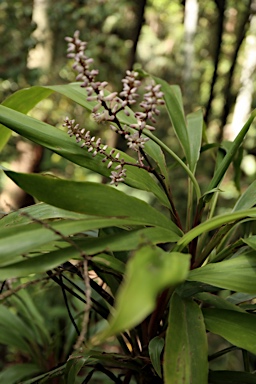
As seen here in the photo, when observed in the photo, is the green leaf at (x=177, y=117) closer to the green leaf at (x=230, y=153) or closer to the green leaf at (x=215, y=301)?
the green leaf at (x=230, y=153)

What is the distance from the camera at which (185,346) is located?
490 millimetres

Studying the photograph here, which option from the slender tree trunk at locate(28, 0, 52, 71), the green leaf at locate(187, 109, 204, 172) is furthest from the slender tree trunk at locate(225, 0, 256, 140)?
the green leaf at locate(187, 109, 204, 172)

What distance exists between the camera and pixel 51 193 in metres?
0.47

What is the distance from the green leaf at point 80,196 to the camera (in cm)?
47

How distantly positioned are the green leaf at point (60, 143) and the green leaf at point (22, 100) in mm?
129

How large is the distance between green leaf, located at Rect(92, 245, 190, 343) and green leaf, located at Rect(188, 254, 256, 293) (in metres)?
0.13

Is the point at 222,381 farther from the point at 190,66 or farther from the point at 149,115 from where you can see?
the point at 190,66

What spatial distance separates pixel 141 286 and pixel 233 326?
256 millimetres

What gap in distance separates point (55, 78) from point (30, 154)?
1.80 ft

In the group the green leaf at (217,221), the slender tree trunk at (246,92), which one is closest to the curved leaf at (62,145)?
the green leaf at (217,221)

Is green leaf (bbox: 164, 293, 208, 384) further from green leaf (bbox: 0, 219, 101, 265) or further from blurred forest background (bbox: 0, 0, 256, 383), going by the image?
blurred forest background (bbox: 0, 0, 256, 383)

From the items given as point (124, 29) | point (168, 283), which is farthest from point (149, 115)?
point (124, 29)

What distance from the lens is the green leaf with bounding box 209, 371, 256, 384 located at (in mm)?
594

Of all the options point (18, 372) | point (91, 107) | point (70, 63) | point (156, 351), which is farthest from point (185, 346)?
point (70, 63)
